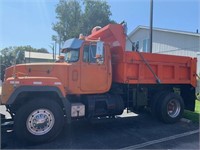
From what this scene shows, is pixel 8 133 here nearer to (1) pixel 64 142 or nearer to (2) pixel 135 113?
(1) pixel 64 142

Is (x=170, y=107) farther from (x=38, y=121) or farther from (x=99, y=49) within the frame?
(x=38, y=121)

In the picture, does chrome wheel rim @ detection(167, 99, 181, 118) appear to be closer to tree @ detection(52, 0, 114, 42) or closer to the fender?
the fender

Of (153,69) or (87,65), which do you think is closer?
(87,65)

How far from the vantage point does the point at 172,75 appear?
309 inches

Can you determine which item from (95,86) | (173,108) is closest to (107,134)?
(95,86)

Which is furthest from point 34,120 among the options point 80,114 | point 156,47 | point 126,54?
point 156,47

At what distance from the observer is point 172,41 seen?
19141mm

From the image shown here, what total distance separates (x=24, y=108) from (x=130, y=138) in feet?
8.96

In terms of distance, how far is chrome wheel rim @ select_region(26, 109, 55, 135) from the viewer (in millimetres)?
5340

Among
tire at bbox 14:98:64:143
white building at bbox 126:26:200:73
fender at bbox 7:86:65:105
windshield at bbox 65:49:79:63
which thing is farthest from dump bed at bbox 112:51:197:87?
white building at bbox 126:26:200:73

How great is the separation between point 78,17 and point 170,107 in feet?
96.5

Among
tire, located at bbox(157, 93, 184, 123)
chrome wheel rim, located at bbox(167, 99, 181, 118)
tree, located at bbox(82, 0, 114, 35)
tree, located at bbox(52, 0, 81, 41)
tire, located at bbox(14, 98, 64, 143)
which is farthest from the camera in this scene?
tree, located at bbox(52, 0, 81, 41)

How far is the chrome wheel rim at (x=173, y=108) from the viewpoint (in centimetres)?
771

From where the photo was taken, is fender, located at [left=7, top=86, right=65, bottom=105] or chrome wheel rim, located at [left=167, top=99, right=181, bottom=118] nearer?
fender, located at [left=7, top=86, right=65, bottom=105]
